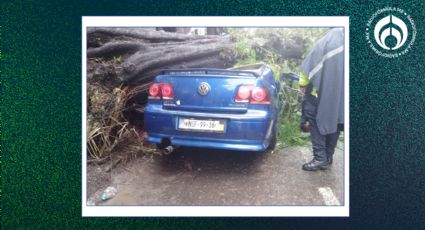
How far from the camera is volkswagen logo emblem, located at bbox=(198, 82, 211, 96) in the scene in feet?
8.80

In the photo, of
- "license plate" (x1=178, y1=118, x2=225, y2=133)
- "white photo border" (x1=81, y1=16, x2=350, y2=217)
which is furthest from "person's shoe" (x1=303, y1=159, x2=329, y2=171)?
"license plate" (x1=178, y1=118, x2=225, y2=133)

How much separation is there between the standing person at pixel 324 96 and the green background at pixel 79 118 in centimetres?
12

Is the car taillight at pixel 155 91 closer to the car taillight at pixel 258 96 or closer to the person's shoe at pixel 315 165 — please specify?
the car taillight at pixel 258 96

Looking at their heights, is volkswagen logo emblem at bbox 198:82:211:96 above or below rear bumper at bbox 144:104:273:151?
above

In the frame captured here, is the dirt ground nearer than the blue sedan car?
No

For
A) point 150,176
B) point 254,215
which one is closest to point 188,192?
point 150,176

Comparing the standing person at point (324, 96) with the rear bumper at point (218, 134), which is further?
the standing person at point (324, 96)

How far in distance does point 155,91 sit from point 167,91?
0.10 m

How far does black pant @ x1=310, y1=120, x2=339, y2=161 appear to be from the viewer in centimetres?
282

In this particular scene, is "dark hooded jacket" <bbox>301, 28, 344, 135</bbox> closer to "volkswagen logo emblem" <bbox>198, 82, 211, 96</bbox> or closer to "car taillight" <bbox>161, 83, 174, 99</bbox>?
"volkswagen logo emblem" <bbox>198, 82, 211, 96</bbox>

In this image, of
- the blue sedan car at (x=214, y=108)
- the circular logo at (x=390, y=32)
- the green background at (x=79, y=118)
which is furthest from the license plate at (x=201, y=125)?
the circular logo at (x=390, y=32)

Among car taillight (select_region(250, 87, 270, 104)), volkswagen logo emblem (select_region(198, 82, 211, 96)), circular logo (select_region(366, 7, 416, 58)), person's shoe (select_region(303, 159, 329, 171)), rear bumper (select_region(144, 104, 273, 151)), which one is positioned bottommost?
person's shoe (select_region(303, 159, 329, 171))

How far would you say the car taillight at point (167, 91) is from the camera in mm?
2740

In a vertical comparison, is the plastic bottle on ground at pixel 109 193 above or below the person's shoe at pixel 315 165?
below
